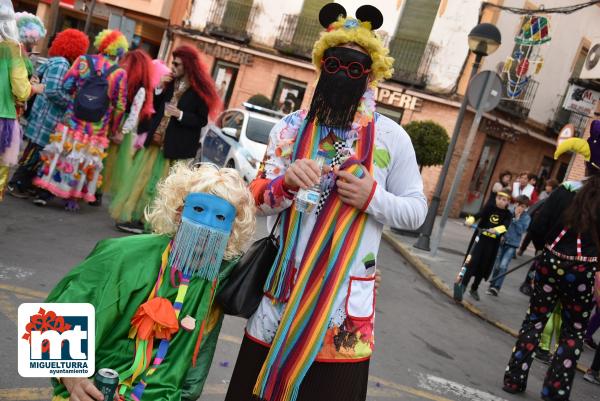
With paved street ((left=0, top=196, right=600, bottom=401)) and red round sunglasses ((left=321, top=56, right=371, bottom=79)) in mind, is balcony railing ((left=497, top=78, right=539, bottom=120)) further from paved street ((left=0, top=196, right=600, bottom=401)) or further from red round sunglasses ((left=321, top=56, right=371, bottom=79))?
red round sunglasses ((left=321, top=56, right=371, bottom=79))

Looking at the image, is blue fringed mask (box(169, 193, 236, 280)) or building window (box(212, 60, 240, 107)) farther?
building window (box(212, 60, 240, 107))

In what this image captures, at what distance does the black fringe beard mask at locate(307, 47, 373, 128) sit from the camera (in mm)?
2645

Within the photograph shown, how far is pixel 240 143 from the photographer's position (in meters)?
12.8

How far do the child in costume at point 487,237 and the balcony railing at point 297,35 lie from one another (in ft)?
56.5

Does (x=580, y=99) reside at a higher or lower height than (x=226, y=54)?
higher

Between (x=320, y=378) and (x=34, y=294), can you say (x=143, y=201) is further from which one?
(x=320, y=378)

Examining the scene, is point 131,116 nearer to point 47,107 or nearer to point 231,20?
point 47,107

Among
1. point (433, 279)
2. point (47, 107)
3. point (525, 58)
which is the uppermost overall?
point (525, 58)

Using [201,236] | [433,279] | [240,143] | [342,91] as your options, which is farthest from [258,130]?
[201,236]

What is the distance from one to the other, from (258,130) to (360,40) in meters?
10.7

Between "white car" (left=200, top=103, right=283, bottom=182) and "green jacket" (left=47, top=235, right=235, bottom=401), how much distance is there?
31.0 feet

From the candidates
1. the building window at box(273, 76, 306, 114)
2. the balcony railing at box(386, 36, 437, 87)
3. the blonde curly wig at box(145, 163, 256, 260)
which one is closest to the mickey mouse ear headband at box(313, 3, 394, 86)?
the blonde curly wig at box(145, 163, 256, 260)

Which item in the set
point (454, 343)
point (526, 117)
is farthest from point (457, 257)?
point (526, 117)

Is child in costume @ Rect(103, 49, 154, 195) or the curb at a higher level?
child in costume @ Rect(103, 49, 154, 195)
